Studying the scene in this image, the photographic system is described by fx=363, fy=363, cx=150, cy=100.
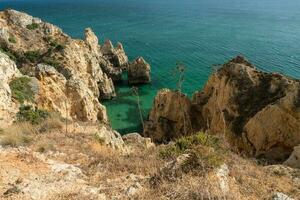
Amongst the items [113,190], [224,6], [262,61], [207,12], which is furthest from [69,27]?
[113,190]

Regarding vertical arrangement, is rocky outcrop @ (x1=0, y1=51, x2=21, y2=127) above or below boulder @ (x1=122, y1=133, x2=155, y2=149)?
above

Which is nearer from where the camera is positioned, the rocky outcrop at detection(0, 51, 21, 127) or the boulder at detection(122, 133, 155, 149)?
the rocky outcrop at detection(0, 51, 21, 127)

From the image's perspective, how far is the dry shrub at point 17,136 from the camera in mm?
16125

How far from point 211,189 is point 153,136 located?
31.0 metres

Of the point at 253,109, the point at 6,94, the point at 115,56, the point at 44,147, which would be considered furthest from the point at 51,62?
the point at 44,147

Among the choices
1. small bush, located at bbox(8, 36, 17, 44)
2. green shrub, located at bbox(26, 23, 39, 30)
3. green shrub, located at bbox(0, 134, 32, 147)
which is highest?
green shrub, located at bbox(26, 23, 39, 30)

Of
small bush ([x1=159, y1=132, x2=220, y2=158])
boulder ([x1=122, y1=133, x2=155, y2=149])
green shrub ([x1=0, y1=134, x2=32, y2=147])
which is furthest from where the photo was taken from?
boulder ([x1=122, y1=133, x2=155, y2=149])

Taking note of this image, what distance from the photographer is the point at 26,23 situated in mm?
49062

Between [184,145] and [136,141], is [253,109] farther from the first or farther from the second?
[184,145]

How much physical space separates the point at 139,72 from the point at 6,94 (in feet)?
123

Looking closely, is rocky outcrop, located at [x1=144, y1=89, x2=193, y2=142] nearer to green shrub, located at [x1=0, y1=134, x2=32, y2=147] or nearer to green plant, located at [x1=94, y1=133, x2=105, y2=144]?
green plant, located at [x1=94, y1=133, x2=105, y2=144]

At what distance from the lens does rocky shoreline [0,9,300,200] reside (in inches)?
486

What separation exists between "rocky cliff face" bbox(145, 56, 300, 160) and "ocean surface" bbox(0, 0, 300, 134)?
32.7 ft

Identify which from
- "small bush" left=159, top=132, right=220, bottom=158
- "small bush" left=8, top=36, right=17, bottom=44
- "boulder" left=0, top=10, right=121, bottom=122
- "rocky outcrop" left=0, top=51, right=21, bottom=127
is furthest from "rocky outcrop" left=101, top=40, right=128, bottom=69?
"small bush" left=159, top=132, right=220, bottom=158
